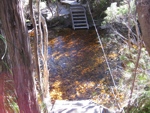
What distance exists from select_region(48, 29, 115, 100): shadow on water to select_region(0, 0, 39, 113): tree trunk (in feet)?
13.5

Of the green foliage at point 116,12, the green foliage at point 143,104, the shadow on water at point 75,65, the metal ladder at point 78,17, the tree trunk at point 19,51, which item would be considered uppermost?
the tree trunk at point 19,51

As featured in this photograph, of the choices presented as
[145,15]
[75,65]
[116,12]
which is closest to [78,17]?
[75,65]

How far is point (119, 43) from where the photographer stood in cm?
680

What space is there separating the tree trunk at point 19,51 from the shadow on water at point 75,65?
4.10 m

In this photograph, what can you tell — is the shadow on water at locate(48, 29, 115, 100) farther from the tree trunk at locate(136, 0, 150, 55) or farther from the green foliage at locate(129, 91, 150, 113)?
the tree trunk at locate(136, 0, 150, 55)

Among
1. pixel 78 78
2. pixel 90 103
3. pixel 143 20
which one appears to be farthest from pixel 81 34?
pixel 143 20

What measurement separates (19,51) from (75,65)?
555 cm

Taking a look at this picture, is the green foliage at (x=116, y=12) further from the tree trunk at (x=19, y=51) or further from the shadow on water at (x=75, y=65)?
the tree trunk at (x=19, y=51)

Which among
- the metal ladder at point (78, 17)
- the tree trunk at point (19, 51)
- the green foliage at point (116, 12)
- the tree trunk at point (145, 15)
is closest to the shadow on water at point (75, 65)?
the metal ladder at point (78, 17)

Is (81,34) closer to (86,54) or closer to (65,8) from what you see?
(86,54)

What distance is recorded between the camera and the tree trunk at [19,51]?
0.97m

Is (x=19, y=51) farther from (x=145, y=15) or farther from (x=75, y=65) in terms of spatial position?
(x=75, y=65)

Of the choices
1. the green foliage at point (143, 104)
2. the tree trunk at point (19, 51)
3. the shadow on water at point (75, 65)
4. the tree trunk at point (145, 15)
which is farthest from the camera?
the shadow on water at point (75, 65)

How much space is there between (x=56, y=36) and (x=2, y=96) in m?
7.89
